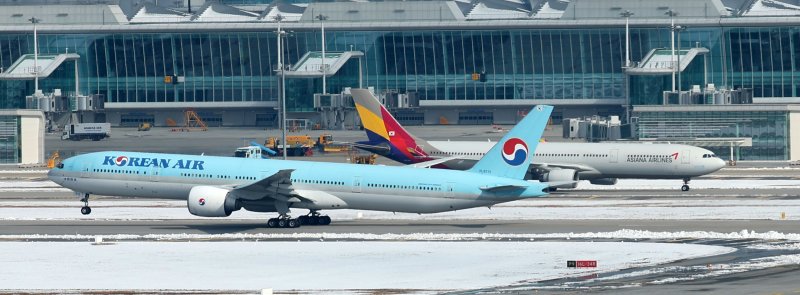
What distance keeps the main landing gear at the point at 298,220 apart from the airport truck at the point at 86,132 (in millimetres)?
91593

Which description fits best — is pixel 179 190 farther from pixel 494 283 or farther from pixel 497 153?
pixel 494 283

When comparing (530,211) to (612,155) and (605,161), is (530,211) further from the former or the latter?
(612,155)

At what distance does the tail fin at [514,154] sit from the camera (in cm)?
6956

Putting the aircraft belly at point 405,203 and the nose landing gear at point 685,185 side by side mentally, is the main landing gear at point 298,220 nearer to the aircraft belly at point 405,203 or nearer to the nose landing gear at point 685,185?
the aircraft belly at point 405,203

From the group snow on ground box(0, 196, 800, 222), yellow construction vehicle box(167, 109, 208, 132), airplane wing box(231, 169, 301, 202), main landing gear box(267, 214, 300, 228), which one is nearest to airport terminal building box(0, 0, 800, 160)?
yellow construction vehicle box(167, 109, 208, 132)

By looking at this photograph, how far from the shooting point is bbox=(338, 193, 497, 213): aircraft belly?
68750mm

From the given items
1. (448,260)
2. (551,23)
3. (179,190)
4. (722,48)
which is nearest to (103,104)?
(551,23)

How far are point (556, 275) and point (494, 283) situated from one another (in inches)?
106

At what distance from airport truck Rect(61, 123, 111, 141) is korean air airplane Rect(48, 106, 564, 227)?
87.8m

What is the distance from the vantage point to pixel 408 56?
17488 centimetres

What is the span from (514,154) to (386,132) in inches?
1162

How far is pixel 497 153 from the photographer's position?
69.8 metres

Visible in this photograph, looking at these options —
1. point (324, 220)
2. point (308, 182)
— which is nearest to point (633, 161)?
point (324, 220)

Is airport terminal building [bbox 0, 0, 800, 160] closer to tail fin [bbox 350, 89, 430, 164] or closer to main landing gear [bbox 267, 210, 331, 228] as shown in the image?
tail fin [bbox 350, 89, 430, 164]
